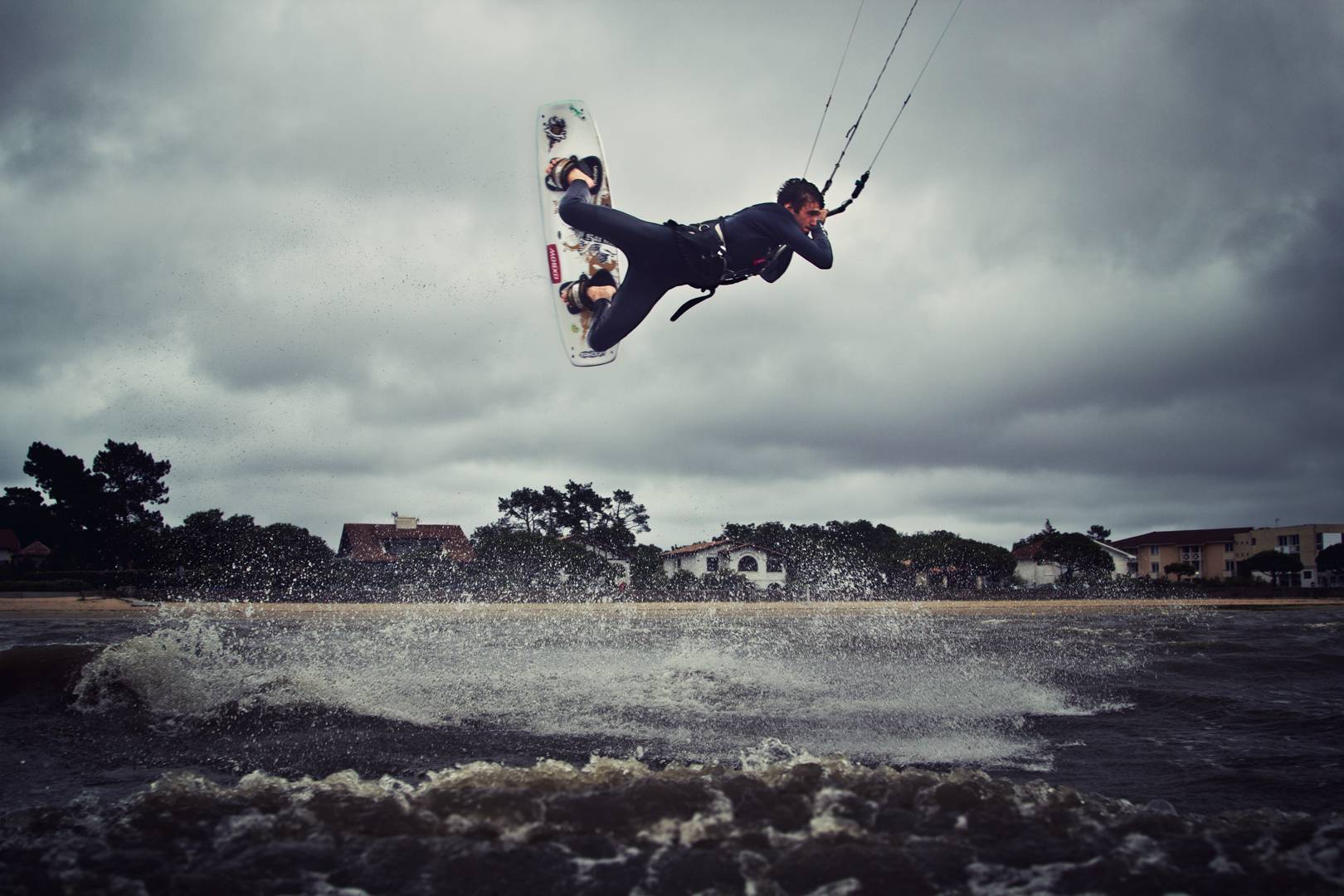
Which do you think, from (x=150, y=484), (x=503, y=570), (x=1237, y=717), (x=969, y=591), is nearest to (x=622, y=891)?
(x=1237, y=717)

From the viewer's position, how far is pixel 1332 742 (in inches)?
257

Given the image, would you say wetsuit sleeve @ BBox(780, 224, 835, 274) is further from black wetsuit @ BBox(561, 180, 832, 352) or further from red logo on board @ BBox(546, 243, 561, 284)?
red logo on board @ BBox(546, 243, 561, 284)

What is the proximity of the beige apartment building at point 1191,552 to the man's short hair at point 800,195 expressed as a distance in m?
64.8

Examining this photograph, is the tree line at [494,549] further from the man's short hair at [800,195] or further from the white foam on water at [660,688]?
the man's short hair at [800,195]

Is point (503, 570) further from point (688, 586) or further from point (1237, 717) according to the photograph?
point (1237, 717)

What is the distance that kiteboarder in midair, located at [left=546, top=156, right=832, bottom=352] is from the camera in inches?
219

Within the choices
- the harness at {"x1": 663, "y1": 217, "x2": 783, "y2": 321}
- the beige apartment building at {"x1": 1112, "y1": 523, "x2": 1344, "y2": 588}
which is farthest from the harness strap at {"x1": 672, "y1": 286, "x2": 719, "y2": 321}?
the beige apartment building at {"x1": 1112, "y1": 523, "x2": 1344, "y2": 588}

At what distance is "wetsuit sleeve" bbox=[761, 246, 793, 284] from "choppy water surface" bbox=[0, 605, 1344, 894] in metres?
3.47

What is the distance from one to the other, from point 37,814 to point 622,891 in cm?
323

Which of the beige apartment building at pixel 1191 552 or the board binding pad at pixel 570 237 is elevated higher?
the board binding pad at pixel 570 237

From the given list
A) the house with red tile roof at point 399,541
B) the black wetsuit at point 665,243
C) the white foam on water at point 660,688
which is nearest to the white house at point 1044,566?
the house with red tile roof at point 399,541

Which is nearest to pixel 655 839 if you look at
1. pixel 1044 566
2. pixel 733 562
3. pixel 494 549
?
pixel 494 549

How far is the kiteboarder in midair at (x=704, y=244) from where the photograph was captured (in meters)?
5.57

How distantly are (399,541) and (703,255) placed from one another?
42.7 metres
